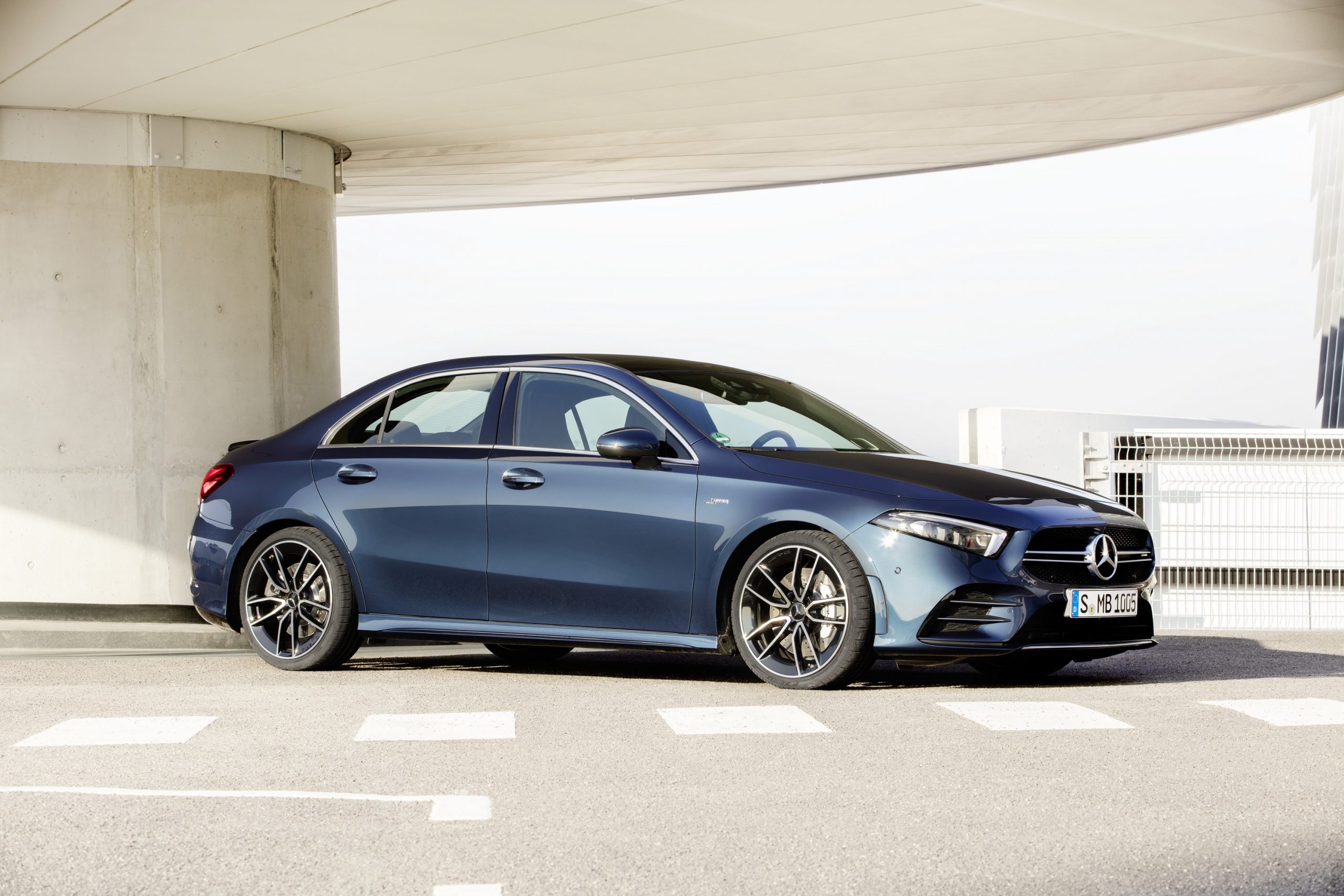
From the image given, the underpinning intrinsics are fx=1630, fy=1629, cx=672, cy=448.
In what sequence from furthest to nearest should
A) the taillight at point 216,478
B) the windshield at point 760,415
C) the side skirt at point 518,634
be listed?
the taillight at point 216,478 < the windshield at point 760,415 < the side skirt at point 518,634

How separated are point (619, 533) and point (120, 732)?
7.93 ft

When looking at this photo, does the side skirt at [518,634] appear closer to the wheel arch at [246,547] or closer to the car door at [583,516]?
the car door at [583,516]

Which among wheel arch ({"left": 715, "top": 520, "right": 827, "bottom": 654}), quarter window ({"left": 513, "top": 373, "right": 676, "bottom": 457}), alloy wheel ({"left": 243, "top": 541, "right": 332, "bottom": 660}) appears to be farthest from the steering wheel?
alloy wheel ({"left": 243, "top": 541, "right": 332, "bottom": 660})

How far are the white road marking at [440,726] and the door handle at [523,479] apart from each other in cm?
151

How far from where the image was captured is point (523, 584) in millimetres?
7879

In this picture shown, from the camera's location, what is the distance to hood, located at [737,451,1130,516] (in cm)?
715

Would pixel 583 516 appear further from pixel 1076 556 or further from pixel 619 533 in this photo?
pixel 1076 556

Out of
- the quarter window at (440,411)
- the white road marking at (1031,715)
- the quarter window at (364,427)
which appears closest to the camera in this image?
the white road marking at (1031,715)

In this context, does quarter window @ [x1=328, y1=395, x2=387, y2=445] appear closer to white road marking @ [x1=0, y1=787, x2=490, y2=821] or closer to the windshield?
the windshield

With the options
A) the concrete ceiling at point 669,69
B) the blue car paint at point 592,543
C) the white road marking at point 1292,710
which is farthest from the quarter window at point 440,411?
the white road marking at point 1292,710

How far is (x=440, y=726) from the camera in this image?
Answer: 20.6 ft

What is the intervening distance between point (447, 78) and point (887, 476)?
5.29m

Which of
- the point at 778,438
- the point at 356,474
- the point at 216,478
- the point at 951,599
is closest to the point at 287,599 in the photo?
the point at 356,474

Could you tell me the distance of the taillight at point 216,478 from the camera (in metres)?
8.98
